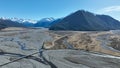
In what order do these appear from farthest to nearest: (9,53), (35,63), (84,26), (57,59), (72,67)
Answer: (84,26), (9,53), (57,59), (35,63), (72,67)

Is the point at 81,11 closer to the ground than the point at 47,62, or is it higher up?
higher up

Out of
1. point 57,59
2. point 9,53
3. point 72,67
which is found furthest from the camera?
point 9,53

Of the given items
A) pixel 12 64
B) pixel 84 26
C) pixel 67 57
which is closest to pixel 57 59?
pixel 67 57

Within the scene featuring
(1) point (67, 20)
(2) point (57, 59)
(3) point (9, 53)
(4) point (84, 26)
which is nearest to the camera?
(2) point (57, 59)

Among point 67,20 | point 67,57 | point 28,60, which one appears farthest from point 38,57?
point 67,20

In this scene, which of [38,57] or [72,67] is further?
[38,57]

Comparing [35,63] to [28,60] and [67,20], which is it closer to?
[28,60]

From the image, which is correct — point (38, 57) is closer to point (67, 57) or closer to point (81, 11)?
point (67, 57)

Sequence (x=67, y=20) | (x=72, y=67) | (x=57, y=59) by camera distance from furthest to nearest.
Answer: (x=67, y=20) → (x=57, y=59) → (x=72, y=67)

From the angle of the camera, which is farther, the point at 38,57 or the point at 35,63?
the point at 38,57
